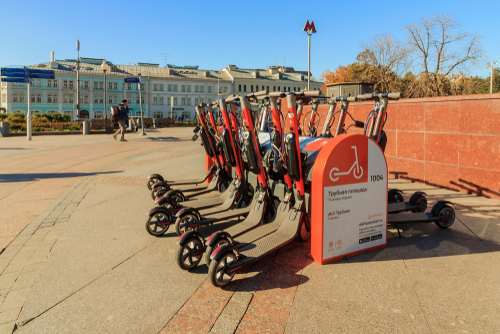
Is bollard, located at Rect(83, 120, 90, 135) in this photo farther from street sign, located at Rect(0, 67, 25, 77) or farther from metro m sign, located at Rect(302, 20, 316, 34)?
metro m sign, located at Rect(302, 20, 316, 34)

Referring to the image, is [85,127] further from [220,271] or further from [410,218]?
[220,271]

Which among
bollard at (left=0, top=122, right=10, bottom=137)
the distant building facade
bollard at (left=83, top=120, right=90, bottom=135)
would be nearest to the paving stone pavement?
bollard at (left=0, top=122, right=10, bottom=137)

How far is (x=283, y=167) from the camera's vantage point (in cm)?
437

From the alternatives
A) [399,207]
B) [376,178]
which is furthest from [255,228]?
[399,207]

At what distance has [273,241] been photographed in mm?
3869

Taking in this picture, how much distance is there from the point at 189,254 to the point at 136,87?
3373 inches

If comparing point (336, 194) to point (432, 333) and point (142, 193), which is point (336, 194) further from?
point (142, 193)

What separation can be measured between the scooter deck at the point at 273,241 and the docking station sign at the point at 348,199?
0.89ft

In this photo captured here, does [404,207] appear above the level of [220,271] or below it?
above

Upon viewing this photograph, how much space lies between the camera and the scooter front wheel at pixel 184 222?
455cm

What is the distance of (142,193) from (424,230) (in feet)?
16.5

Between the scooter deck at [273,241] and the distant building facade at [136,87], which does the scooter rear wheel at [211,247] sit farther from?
the distant building facade at [136,87]

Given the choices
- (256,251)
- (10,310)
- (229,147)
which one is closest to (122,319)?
(10,310)

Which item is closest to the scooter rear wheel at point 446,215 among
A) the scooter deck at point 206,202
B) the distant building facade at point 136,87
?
the scooter deck at point 206,202
